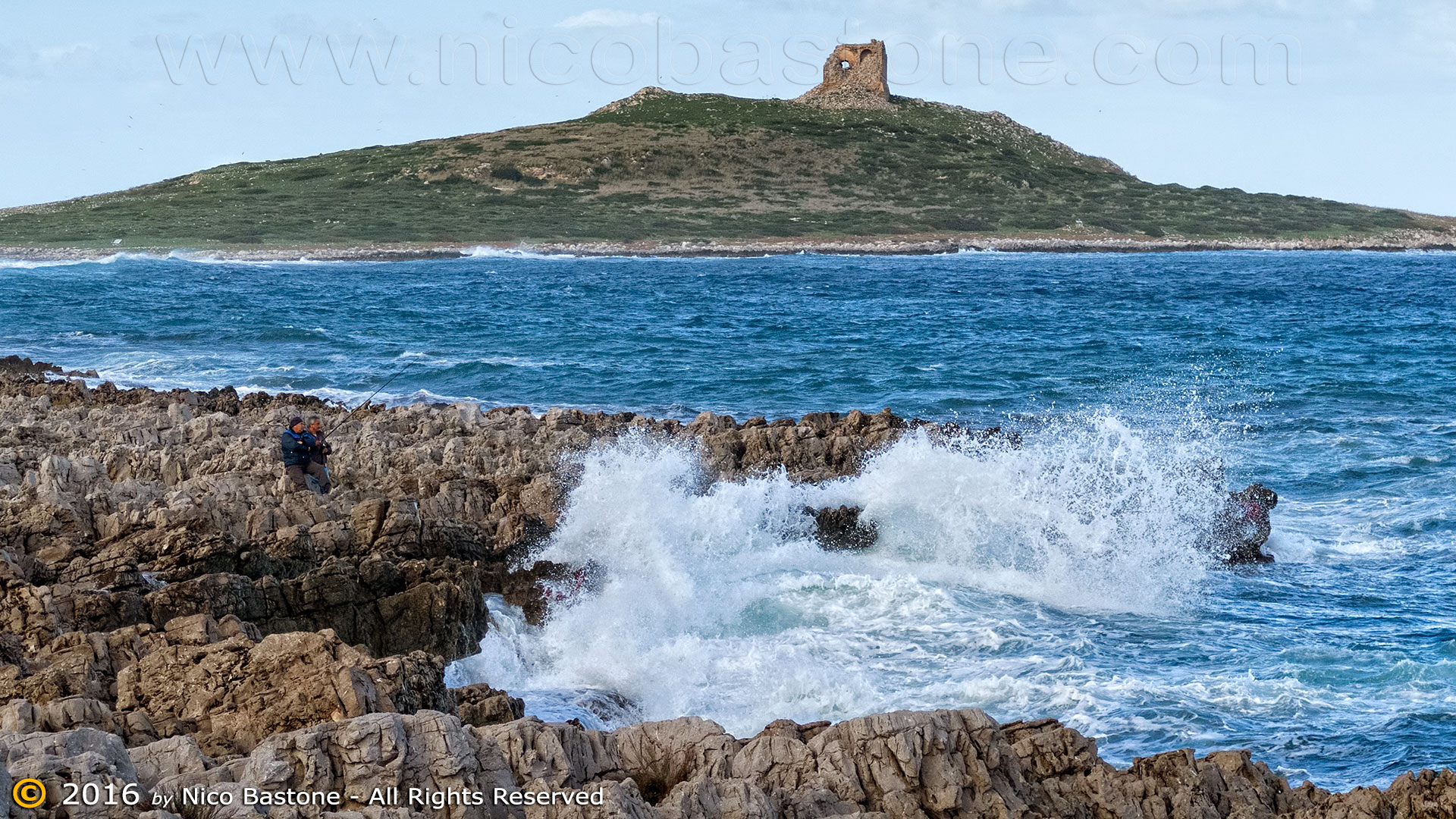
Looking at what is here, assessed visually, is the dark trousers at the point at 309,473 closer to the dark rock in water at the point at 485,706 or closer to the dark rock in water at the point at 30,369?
the dark rock in water at the point at 485,706

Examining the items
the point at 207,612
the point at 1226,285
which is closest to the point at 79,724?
the point at 207,612

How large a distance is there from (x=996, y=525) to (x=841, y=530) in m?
1.92

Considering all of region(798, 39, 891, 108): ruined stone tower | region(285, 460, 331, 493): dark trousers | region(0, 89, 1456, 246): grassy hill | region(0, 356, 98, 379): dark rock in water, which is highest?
region(798, 39, 891, 108): ruined stone tower

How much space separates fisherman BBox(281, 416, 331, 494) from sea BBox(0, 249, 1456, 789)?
2666 mm

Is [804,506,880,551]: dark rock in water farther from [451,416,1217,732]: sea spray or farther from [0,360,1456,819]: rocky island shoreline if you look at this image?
[0,360,1456,819]: rocky island shoreline

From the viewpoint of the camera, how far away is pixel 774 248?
301ft

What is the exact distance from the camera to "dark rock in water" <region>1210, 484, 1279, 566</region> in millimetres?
15766

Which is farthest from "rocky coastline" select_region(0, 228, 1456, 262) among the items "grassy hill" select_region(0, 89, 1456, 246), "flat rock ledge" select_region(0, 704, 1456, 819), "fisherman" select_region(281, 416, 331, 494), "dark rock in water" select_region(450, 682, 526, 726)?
"flat rock ledge" select_region(0, 704, 1456, 819)

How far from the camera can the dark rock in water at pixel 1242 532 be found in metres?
15.8

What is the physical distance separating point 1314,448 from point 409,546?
15782 millimetres

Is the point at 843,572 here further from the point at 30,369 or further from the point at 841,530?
the point at 30,369

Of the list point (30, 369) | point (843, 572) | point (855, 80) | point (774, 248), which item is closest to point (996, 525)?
point (843, 572)

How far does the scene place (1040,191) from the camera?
116m

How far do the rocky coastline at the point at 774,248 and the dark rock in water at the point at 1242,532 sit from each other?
73118mm
